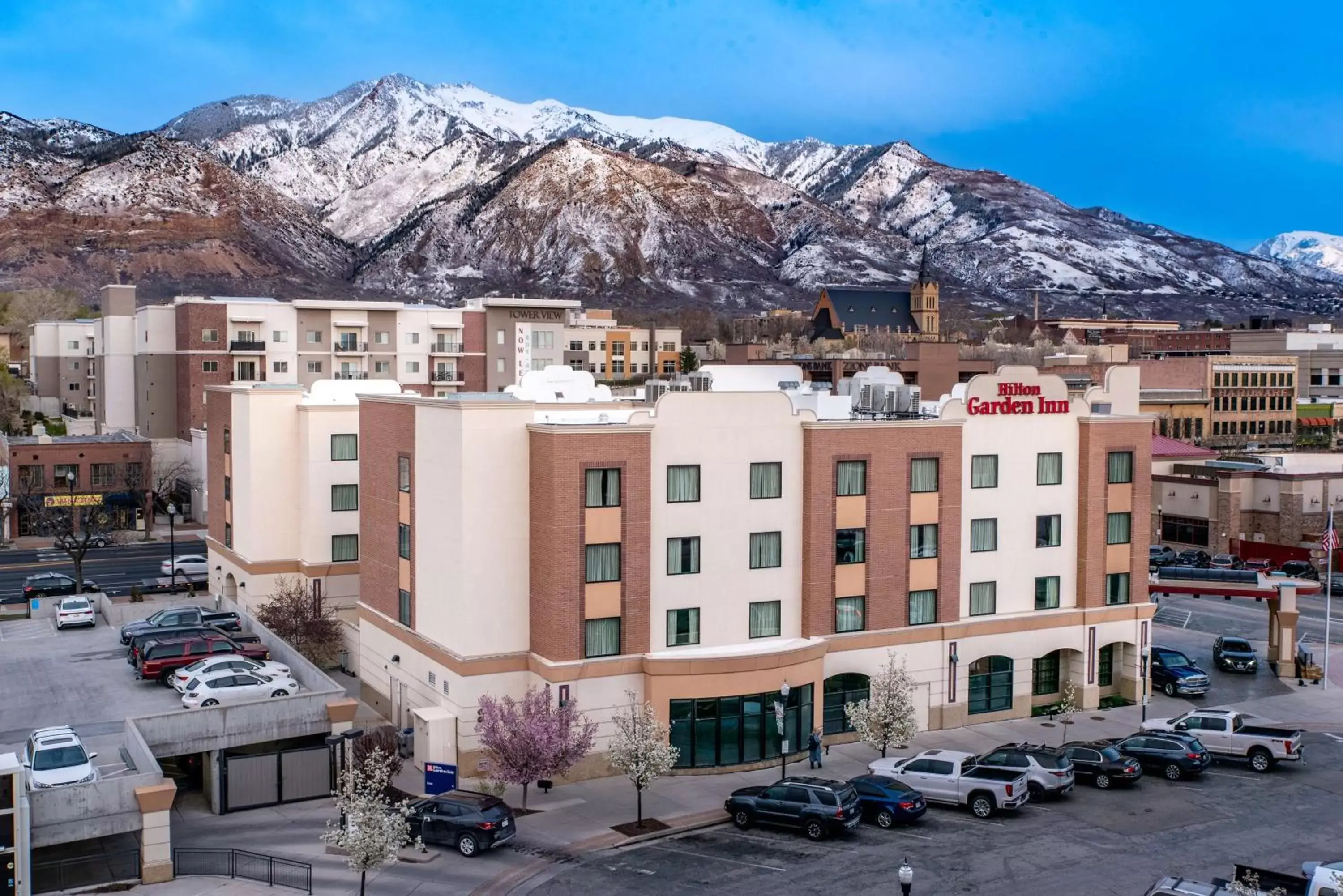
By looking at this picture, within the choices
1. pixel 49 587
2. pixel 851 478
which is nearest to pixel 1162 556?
pixel 851 478

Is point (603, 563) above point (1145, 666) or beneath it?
above

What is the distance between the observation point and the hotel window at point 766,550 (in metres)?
45.0

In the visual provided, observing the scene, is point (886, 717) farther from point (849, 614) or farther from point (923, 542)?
point (923, 542)

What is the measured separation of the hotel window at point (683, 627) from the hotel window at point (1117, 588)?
60.8 feet

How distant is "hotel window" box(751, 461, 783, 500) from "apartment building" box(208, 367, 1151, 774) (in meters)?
0.08

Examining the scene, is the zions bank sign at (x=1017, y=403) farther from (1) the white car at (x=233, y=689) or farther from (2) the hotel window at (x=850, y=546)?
(1) the white car at (x=233, y=689)

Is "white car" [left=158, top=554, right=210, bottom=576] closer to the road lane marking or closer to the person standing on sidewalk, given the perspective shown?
the person standing on sidewalk

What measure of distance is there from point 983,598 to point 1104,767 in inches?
369

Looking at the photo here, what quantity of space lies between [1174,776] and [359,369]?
93493mm

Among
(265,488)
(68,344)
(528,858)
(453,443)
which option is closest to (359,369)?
(68,344)

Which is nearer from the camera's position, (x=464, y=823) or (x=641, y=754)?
(x=464, y=823)

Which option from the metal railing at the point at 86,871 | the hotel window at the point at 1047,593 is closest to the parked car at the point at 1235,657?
the hotel window at the point at 1047,593

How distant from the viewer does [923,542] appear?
47719 mm

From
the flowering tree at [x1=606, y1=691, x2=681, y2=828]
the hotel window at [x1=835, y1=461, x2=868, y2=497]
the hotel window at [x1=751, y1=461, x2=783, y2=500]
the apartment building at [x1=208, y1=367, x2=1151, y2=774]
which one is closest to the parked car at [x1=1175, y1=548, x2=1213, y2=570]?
the apartment building at [x1=208, y1=367, x2=1151, y2=774]
